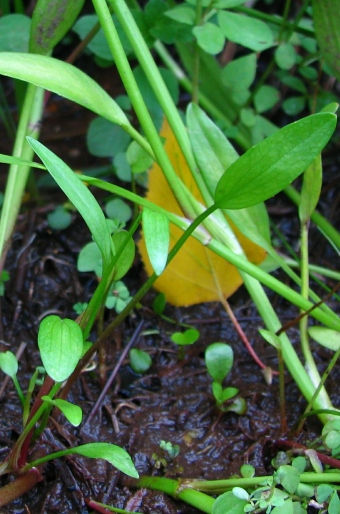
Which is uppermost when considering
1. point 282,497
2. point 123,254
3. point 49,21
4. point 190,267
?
point 49,21

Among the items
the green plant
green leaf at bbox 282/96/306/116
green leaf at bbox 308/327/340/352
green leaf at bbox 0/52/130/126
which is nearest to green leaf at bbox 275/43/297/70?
the green plant

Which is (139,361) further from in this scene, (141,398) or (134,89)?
(134,89)

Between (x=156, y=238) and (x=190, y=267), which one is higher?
(x=156, y=238)

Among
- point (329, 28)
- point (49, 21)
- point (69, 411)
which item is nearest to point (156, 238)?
point (69, 411)

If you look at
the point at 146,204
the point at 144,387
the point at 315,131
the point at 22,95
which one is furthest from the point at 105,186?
the point at 22,95

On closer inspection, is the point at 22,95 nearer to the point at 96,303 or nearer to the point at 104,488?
the point at 96,303

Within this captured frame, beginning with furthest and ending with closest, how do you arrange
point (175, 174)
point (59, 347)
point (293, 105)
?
point (293, 105) < point (175, 174) < point (59, 347)

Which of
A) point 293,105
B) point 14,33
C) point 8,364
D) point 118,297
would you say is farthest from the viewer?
point 293,105
